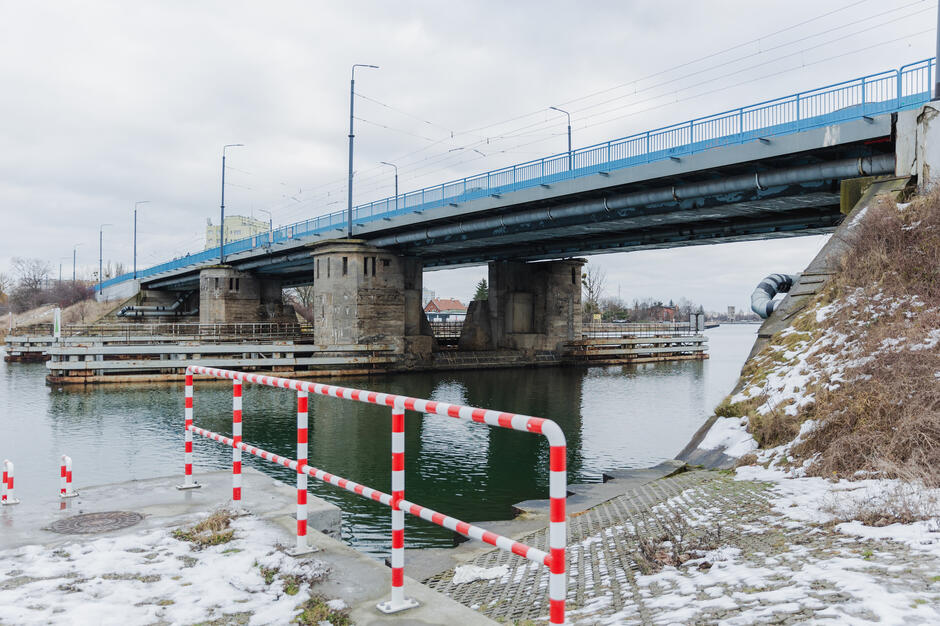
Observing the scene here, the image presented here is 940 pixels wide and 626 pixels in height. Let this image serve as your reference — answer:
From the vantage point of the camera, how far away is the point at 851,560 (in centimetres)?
424

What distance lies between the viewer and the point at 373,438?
17.6m

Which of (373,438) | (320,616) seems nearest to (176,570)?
(320,616)

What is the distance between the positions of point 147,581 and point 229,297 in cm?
5623

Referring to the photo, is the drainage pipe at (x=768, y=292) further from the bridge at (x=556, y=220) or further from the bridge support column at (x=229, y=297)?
the bridge support column at (x=229, y=297)

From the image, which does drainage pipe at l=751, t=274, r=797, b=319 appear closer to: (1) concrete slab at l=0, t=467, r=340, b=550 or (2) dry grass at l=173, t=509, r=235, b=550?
(1) concrete slab at l=0, t=467, r=340, b=550

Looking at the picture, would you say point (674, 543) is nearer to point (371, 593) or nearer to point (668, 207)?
point (371, 593)

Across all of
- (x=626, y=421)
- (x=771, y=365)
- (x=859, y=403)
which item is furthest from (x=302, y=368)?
(x=859, y=403)

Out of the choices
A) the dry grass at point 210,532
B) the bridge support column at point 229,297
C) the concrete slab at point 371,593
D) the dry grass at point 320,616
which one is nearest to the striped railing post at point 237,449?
the dry grass at point 210,532

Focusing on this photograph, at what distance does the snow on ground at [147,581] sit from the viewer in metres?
3.84

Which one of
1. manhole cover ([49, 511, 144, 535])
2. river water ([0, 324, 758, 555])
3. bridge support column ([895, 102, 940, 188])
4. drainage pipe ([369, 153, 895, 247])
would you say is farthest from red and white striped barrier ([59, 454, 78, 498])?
drainage pipe ([369, 153, 895, 247])

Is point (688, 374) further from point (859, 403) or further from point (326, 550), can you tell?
point (326, 550)

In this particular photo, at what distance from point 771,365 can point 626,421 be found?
10982mm

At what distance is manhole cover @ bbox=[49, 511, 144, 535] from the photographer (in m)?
5.36

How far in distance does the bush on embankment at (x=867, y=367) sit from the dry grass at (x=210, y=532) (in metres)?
5.90
